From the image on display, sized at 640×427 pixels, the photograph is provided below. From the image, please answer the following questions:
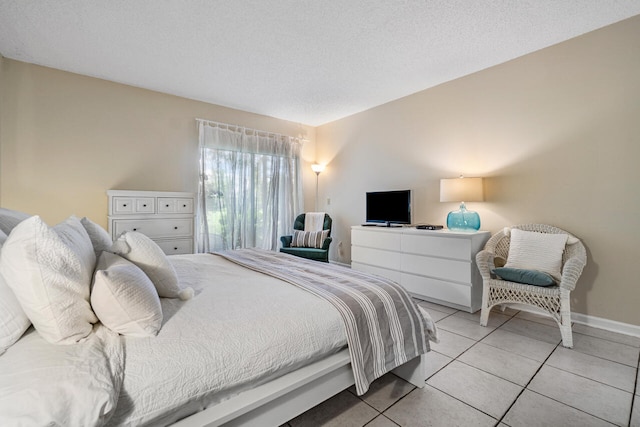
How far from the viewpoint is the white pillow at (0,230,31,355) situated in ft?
2.92

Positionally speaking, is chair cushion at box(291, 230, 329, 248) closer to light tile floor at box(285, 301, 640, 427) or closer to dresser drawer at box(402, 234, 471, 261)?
dresser drawer at box(402, 234, 471, 261)

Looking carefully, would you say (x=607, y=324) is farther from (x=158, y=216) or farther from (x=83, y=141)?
(x=83, y=141)

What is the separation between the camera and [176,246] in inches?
142

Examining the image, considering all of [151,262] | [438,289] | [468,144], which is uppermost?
[468,144]

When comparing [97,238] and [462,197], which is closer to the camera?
[97,238]

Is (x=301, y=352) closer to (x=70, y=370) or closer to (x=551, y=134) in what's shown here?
(x=70, y=370)

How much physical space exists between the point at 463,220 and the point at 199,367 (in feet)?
9.99

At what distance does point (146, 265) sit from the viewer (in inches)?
54.7

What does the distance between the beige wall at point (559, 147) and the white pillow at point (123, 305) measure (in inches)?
131

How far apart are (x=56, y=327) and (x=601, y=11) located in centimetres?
395

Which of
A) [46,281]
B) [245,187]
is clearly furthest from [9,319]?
[245,187]

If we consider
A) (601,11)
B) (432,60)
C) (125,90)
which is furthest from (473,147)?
(125,90)

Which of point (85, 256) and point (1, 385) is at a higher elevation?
point (85, 256)

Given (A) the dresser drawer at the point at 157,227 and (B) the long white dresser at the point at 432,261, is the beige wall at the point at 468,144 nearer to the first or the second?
(A) the dresser drawer at the point at 157,227
